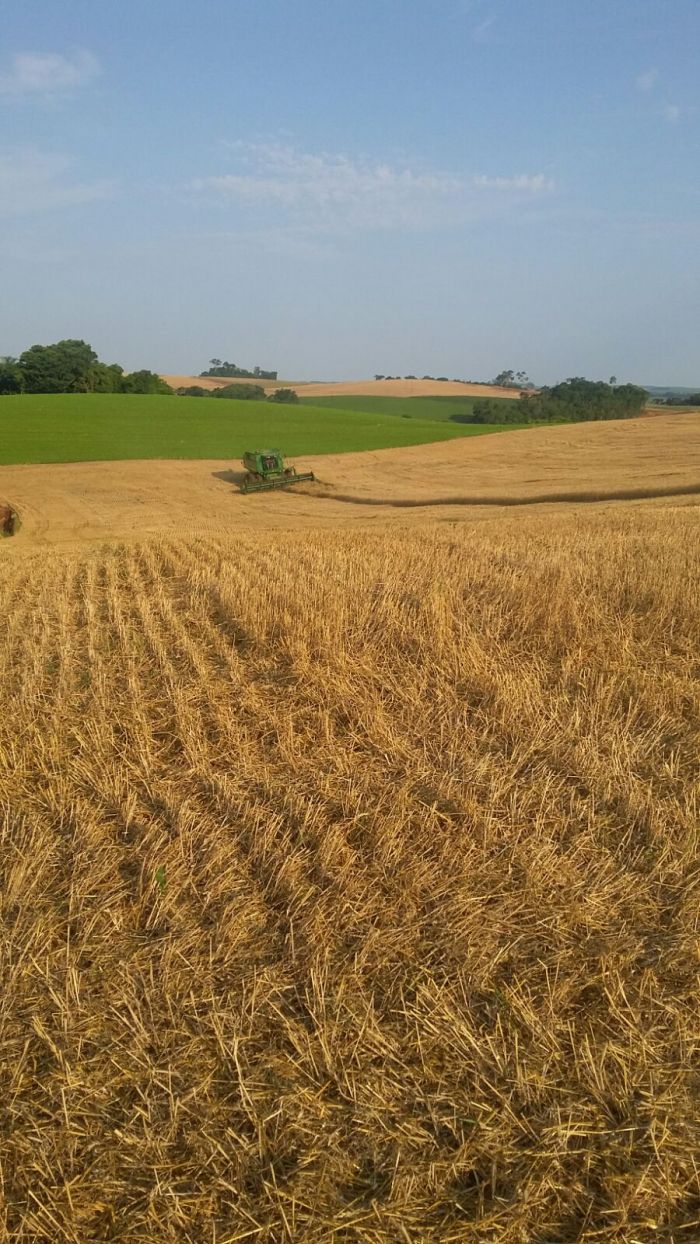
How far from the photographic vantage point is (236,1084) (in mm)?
2422

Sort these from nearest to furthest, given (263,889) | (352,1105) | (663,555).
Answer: (352,1105) < (263,889) < (663,555)

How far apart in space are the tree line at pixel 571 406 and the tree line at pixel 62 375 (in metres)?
34.2

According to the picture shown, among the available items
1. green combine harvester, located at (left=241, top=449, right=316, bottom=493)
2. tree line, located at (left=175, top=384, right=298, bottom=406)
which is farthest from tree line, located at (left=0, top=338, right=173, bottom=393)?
green combine harvester, located at (left=241, top=449, right=316, bottom=493)

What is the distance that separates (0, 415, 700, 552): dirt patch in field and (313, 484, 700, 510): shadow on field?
42 millimetres

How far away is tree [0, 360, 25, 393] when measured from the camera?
74.8 meters

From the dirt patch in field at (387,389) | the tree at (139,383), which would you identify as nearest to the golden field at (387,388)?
the dirt patch in field at (387,389)

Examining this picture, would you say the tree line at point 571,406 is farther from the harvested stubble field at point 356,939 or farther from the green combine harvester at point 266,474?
the harvested stubble field at point 356,939

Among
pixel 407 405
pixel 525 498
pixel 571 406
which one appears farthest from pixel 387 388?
pixel 525 498

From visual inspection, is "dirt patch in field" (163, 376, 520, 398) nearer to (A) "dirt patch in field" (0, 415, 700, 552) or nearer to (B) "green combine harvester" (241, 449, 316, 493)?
(A) "dirt patch in field" (0, 415, 700, 552)

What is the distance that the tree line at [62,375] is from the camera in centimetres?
7450

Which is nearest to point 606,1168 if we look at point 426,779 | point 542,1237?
point 542,1237

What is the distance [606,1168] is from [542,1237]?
0.28m

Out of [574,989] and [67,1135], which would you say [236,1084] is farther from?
[574,989]

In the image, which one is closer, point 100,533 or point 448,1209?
point 448,1209
